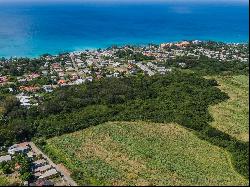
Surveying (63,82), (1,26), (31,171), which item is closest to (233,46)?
(63,82)

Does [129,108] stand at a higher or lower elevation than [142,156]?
lower

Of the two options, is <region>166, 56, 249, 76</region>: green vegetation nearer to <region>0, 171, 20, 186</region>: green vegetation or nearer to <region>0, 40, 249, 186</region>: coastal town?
<region>0, 40, 249, 186</region>: coastal town

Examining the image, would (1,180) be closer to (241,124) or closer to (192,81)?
(241,124)

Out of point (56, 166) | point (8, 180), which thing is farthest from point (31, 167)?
point (8, 180)

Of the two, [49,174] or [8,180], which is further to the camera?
[49,174]

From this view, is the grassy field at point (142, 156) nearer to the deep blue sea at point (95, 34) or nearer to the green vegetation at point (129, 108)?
the green vegetation at point (129, 108)

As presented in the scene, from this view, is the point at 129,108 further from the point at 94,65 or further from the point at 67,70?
the point at 94,65
